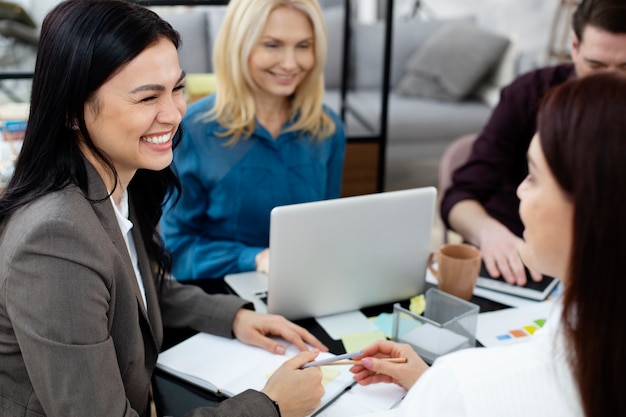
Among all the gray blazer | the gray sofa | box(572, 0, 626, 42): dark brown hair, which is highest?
box(572, 0, 626, 42): dark brown hair

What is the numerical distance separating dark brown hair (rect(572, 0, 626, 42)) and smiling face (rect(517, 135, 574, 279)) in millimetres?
1214

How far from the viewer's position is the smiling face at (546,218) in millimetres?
806

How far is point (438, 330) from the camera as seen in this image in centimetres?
136

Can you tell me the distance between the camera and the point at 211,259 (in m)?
1.87

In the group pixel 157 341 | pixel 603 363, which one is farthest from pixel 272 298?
pixel 603 363

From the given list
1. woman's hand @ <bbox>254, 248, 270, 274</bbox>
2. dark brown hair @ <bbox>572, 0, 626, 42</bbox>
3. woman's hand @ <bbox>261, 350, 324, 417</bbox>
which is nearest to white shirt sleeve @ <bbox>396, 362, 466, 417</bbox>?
woman's hand @ <bbox>261, 350, 324, 417</bbox>

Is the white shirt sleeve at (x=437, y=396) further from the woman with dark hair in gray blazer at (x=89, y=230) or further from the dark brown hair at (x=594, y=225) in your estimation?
the woman with dark hair in gray blazer at (x=89, y=230)

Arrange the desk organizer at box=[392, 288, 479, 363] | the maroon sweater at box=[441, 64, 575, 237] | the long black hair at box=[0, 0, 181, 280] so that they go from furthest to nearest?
1. the maroon sweater at box=[441, 64, 575, 237]
2. the desk organizer at box=[392, 288, 479, 363]
3. the long black hair at box=[0, 0, 181, 280]

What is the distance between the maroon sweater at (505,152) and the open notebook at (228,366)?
0.98m

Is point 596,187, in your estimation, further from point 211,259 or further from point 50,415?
point 211,259

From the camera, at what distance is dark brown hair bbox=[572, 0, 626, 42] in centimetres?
189

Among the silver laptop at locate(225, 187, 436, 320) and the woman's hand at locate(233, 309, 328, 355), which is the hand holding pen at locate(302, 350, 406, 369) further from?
the silver laptop at locate(225, 187, 436, 320)

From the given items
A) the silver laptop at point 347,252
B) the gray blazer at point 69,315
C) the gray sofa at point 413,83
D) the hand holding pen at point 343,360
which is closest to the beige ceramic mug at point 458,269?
the silver laptop at point 347,252

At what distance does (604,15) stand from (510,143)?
0.48m
